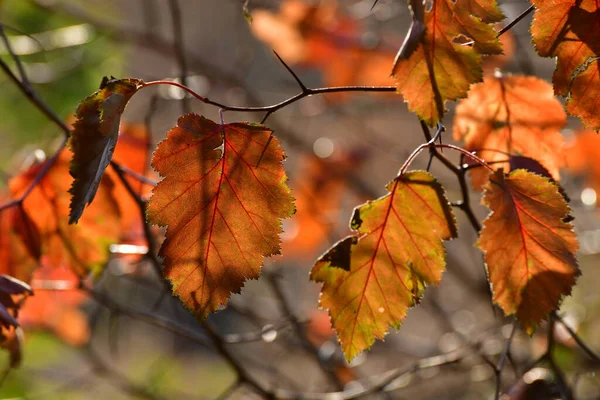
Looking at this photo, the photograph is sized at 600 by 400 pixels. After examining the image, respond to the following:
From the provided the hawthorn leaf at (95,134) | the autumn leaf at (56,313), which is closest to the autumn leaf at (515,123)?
the hawthorn leaf at (95,134)

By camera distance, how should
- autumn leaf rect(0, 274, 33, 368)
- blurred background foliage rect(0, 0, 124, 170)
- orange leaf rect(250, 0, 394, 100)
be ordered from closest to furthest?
autumn leaf rect(0, 274, 33, 368) < blurred background foliage rect(0, 0, 124, 170) < orange leaf rect(250, 0, 394, 100)

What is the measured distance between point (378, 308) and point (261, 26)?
1809 millimetres

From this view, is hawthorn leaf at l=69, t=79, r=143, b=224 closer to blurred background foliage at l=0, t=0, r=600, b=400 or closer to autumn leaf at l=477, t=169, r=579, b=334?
autumn leaf at l=477, t=169, r=579, b=334

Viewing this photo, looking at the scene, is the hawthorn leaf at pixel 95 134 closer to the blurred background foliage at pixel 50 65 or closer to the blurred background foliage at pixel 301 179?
the blurred background foliage at pixel 301 179

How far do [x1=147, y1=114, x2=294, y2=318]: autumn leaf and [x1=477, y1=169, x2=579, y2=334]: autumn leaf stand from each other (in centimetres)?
22

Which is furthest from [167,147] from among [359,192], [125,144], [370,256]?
[359,192]

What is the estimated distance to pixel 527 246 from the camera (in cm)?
67

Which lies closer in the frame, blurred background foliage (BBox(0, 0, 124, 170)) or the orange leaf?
blurred background foliage (BBox(0, 0, 124, 170))

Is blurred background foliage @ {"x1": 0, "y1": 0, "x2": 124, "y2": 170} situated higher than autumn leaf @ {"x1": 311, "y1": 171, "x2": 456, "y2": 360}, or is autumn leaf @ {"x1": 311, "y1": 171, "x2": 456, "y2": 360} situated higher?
autumn leaf @ {"x1": 311, "y1": 171, "x2": 456, "y2": 360}

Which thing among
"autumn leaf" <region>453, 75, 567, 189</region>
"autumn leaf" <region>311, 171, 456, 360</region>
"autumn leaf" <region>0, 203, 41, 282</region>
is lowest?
"autumn leaf" <region>0, 203, 41, 282</region>

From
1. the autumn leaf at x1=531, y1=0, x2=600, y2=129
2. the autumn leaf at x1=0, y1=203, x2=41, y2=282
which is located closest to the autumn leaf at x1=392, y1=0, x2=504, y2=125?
the autumn leaf at x1=531, y1=0, x2=600, y2=129

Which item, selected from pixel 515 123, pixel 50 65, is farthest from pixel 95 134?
pixel 50 65

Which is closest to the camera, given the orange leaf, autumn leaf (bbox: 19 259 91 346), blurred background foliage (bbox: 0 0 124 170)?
autumn leaf (bbox: 19 259 91 346)

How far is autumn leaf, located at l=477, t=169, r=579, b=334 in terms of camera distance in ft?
2.15
